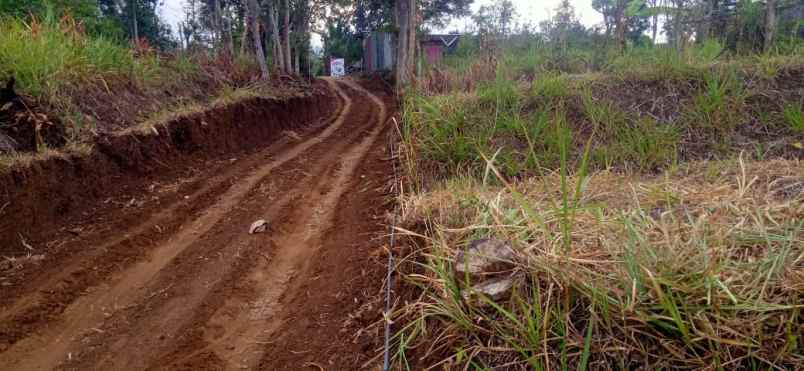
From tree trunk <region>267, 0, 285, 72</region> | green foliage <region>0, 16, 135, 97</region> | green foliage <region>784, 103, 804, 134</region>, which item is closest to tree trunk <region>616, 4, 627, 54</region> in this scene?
green foliage <region>784, 103, 804, 134</region>

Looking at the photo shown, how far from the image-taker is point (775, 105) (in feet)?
17.0

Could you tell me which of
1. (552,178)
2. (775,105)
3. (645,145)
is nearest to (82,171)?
(552,178)

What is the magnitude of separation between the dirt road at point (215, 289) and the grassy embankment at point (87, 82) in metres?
1.27

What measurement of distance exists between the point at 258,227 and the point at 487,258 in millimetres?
2805

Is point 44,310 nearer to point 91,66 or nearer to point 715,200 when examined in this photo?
point 715,200

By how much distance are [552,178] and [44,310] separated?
3533 mm

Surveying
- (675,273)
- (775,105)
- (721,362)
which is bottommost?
(721,362)

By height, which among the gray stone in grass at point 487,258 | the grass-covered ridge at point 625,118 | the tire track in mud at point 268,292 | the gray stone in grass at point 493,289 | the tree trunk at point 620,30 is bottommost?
the tire track in mud at point 268,292

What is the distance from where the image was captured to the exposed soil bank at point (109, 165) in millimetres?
3957

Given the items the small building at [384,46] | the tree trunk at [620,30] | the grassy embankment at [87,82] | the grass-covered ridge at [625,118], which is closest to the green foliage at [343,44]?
the small building at [384,46]

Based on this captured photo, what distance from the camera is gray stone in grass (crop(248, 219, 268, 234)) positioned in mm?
4203

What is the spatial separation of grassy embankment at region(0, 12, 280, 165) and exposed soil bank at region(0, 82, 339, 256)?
216 millimetres

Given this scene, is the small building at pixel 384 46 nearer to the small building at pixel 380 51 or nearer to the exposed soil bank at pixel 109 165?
the small building at pixel 380 51

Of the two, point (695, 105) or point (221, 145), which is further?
point (221, 145)
